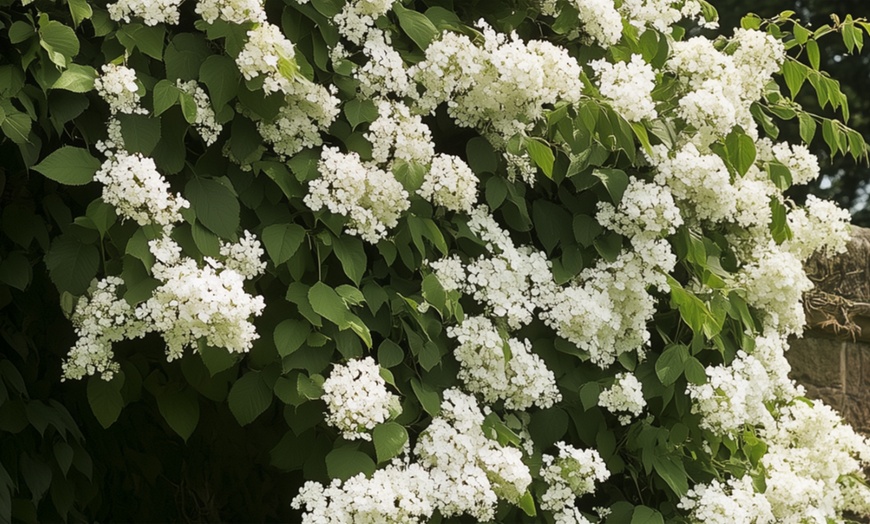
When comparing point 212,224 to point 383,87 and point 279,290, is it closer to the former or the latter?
point 279,290

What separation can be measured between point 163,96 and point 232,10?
0.24m

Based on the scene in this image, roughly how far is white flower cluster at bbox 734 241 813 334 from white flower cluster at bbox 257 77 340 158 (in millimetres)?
1450

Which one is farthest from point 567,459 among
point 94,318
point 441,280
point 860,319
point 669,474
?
point 860,319

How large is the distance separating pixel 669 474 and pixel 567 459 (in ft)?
1.16

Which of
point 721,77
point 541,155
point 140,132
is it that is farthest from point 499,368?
point 721,77

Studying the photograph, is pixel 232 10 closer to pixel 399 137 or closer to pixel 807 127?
pixel 399 137

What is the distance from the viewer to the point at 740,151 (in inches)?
125

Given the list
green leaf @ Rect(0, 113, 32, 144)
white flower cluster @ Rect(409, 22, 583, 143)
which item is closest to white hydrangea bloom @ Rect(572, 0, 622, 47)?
white flower cluster @ Rect(409, 22, 583, 143)

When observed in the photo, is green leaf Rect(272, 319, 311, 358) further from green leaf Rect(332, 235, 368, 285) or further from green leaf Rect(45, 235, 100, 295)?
green leaf Rect(45, 235, 100, 295)

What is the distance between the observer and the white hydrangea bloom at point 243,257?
2.47 meters

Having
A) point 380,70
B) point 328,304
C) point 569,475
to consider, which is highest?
point 380,70

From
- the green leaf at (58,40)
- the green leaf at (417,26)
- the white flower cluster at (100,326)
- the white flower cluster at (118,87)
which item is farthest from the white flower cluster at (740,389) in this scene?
the green leaf at (58,40)

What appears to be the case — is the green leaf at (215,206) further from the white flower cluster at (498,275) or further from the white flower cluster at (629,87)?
the white flower cluster at (629,87)

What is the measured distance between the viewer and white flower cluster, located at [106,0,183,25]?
7.91ft
